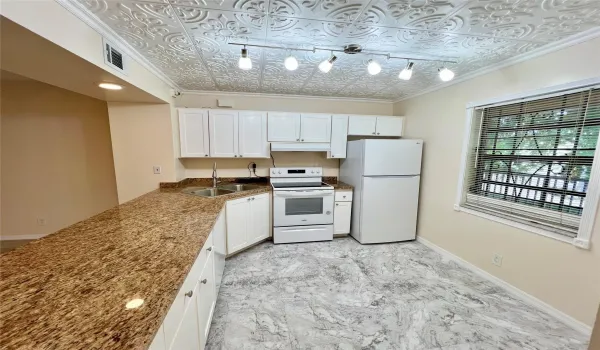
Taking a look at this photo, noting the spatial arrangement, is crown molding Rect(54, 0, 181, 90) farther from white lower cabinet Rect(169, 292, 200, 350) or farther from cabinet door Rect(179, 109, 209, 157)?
white lower cabinet Rect(169, 292, 200, 350)

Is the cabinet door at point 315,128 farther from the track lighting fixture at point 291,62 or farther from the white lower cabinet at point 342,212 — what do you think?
the track lighting fixture at point 291,62

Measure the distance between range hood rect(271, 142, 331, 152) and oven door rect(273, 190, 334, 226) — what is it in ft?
2.15

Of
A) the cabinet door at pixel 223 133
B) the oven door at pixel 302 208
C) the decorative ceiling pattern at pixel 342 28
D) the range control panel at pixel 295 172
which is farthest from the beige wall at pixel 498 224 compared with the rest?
the cabinet door at pixel 223 133

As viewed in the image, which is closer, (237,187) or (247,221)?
(247,221)

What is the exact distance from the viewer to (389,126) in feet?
12.1

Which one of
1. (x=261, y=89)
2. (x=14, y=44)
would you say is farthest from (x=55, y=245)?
(x=261, y=89)

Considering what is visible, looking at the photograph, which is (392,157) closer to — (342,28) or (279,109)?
(279,109)

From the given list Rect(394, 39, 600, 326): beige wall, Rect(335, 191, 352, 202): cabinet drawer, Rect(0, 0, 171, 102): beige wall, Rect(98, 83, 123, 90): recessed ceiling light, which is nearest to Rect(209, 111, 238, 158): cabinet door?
Rect(98, 83, 123, 90): recessed ceiling light

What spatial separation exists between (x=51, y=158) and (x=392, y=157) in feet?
16.0

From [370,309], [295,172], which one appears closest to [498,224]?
[370,309]

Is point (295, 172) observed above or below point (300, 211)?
above

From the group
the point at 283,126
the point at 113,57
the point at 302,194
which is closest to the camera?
the point at 113,57

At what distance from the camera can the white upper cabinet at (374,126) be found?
3609 millimetres

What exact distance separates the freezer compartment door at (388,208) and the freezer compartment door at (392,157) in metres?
0.10
